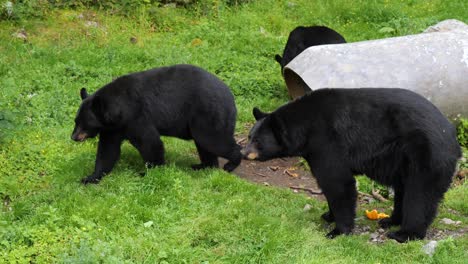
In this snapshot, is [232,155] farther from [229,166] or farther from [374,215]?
[374,215]

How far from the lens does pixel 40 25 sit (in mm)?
14766

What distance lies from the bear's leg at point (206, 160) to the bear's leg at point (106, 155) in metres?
1.10

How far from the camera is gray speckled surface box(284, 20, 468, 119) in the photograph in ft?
34.6

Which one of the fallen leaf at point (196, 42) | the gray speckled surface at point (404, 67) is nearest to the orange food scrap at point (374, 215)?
the gray speckled surface at point (404, 67)

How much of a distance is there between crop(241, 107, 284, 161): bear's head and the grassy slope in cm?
64

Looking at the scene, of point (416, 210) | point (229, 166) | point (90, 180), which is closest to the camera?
point (416, 210)

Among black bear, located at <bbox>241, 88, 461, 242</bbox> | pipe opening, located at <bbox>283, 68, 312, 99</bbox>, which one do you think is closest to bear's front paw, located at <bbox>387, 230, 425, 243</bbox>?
black bear, located at <bbox>241, 88, 461, 242</bbox>

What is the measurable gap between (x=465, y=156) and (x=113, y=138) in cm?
525

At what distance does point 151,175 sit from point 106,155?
0.82m

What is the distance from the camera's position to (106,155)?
30.8ft

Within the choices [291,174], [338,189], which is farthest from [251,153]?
[291,174]

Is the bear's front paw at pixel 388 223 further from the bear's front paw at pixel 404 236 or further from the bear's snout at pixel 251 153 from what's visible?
the bear's snout at pixel 251 153

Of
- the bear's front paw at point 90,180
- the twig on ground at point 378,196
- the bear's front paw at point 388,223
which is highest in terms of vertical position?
the bear's front paw at point 388,223

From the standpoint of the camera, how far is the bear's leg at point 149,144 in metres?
9.34
